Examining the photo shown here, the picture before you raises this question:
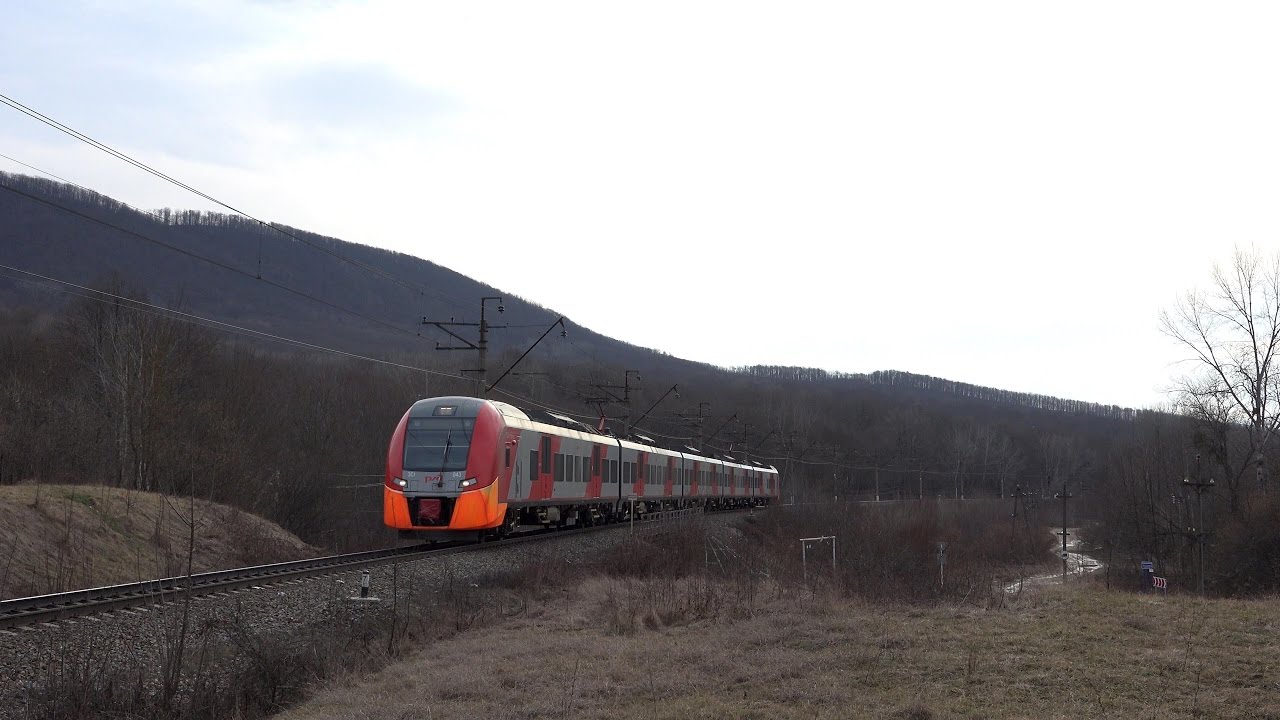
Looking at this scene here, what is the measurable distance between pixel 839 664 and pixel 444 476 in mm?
13802

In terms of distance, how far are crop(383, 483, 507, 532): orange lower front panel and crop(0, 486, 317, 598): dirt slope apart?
90.5 inches

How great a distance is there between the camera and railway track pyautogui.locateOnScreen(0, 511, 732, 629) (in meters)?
12.1

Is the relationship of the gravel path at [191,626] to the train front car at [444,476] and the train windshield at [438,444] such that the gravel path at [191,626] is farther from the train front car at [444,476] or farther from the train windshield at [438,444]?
the train windshield at [438,444]

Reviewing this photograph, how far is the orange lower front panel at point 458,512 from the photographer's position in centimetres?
2334

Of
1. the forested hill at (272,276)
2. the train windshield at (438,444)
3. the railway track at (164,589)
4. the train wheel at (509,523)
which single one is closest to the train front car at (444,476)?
the train windshield at (438,444)

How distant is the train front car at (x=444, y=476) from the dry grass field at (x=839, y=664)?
7744 millimetres

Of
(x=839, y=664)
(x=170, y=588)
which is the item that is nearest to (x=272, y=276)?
(x=170, y=588)

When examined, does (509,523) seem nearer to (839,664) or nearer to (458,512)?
(458,512)

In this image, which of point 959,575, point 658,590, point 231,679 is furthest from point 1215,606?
point 231,679

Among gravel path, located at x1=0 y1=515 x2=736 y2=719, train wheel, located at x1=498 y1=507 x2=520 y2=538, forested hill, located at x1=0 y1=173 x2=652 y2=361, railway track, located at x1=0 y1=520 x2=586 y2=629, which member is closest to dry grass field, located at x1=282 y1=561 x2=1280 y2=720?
gravel path, located at x1=0 y1=515 x2=736 y2=719

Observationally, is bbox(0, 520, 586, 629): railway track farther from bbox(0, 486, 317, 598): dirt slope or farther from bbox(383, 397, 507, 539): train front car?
bbox(383, 397, 507, 539): train front car

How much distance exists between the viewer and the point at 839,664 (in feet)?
36.7

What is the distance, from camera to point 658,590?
17.3 meters

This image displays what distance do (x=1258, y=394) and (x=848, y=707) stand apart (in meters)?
41.1
